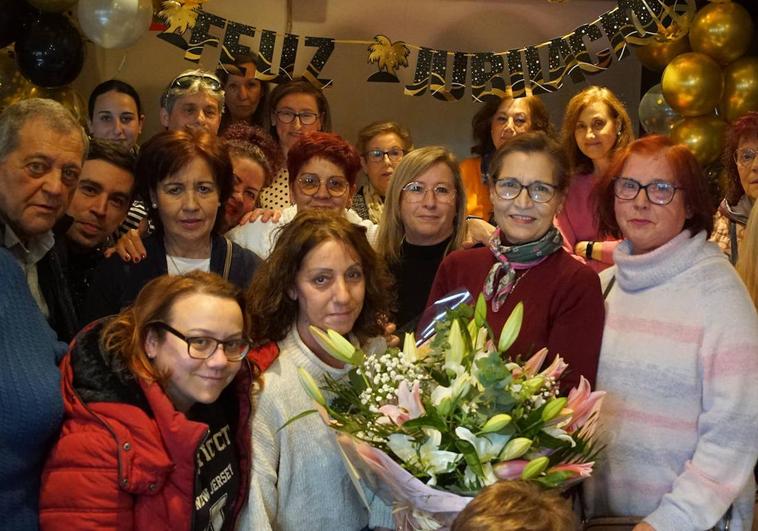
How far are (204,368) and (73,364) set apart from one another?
0.26 m

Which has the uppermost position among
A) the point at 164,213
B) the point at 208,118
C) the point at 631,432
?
the point at 208,118

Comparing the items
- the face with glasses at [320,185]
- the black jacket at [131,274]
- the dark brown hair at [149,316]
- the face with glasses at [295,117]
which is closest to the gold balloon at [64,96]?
the face with glasses at [295,117]

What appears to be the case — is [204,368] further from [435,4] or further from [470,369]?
[435,4]

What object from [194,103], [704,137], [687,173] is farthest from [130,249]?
[704,137]

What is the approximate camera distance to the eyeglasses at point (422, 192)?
9.92ft

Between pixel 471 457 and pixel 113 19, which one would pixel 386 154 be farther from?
pixel 471 457

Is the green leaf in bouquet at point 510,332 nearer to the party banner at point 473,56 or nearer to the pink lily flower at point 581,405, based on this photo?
the pink lily flower at point 581,405

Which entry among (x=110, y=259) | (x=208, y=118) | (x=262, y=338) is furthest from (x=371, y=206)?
(x=262, y=338)

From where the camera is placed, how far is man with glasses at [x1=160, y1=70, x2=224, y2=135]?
3857 mm

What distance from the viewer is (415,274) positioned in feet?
10.1

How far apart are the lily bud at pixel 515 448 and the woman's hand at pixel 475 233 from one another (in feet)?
3.75

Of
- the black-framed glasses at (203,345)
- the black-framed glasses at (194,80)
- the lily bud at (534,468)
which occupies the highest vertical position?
the black-framed glasses at (194,80)

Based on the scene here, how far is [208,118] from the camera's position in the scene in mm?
3883

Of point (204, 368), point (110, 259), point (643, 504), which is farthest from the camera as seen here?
point (110, 259)
